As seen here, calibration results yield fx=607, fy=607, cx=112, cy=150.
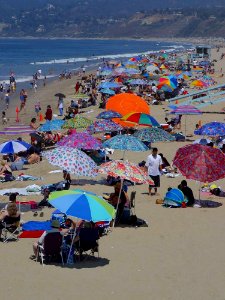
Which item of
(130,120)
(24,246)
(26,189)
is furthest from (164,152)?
(24,246)

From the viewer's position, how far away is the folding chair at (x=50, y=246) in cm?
821

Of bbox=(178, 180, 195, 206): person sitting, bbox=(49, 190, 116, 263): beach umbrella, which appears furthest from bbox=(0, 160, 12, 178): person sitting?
bbox=(49, 190, 116, 263): beach umbrella

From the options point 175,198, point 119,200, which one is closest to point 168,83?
point 175,198

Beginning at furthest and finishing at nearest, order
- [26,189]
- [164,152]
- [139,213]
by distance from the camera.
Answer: [164,152] → [26,189] → [139,213]

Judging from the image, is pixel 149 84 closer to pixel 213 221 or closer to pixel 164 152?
pixel 164 152

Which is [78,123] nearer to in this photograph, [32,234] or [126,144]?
[126,144]

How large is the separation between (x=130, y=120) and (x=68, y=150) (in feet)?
20.4

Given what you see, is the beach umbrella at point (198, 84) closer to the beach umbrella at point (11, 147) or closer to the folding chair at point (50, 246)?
the beach umbrella at point (11, 147)

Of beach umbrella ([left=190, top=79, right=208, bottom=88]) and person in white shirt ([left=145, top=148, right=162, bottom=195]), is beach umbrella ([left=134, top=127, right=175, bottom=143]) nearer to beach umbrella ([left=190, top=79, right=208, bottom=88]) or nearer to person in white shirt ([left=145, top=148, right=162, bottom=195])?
person in white shirt ([left=145, top=148, right=162, bottom=195])

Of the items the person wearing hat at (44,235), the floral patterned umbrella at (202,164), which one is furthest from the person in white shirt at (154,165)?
the person wearing hat at (44,235)

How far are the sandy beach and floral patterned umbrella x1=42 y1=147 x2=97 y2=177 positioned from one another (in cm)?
88

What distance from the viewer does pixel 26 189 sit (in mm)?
12242

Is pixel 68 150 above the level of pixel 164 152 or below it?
above

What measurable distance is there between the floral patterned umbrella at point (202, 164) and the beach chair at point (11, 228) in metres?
3.24
